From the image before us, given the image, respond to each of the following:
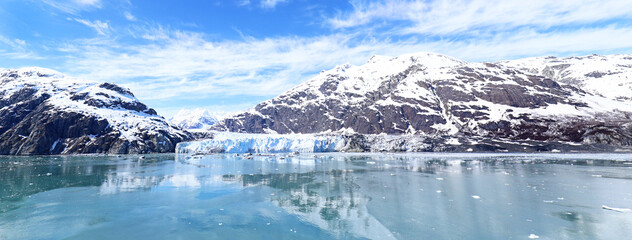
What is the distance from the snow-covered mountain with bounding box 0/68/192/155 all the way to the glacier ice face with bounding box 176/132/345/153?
17.9 m

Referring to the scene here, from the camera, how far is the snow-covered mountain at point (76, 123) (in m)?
146

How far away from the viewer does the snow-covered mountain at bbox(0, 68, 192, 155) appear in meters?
146

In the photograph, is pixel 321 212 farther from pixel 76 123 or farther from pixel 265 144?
pixel 76 123

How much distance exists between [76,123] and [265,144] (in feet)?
316

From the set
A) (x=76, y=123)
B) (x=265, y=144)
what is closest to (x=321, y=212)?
(x=265, y=144)

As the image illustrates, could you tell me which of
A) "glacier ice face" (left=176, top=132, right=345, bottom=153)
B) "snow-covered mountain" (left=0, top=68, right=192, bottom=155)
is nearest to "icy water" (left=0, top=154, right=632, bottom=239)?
"glacier ice face" (left=176, top=132, right=345, bottom=153)

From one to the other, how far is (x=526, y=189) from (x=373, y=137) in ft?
438

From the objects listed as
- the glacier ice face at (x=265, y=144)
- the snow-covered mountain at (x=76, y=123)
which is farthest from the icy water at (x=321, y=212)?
the snow-covered mountain at (x=76, y=123)

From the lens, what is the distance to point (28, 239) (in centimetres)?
1459

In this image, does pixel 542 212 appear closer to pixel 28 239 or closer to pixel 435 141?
pixel 28 239

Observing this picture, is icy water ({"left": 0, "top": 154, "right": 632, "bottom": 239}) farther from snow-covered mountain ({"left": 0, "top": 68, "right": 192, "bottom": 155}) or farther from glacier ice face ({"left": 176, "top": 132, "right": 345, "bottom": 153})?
snow-covered mountain ({"left": 0, "top": 68, "right": 192, "bottom": 155})

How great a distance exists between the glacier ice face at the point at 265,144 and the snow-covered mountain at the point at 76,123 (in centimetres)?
1790

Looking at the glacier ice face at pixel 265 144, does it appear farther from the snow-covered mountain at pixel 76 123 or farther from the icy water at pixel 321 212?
the icy water at pixel 321 212

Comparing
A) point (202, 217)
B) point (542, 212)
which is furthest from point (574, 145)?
point (202, 217)
